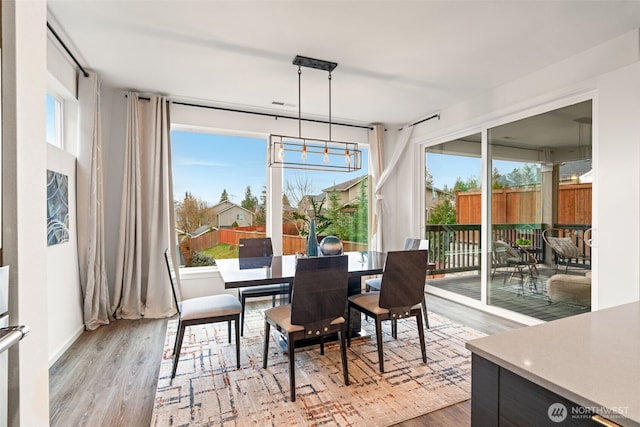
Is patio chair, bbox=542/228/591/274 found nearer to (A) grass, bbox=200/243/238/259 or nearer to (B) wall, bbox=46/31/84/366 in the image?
(A) grass, bbox=200/243/238/259

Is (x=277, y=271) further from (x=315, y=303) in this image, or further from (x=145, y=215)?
(x=145, y=215)

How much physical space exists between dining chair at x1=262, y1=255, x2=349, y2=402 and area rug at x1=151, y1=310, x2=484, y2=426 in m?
0.16

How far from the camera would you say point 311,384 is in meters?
2.28

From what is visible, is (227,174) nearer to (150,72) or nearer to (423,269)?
(150,72)

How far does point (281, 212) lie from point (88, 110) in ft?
8.32

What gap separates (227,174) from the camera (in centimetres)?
448

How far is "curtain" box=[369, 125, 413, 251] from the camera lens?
5211mm

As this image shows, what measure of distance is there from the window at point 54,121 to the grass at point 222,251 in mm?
2008

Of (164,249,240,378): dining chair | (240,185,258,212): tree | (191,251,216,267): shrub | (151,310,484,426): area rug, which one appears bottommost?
(151,310,484,426): area rug

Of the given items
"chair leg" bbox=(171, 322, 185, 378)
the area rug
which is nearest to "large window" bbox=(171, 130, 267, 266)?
the area rug

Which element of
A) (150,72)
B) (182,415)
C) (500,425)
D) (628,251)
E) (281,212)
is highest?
(150,72)

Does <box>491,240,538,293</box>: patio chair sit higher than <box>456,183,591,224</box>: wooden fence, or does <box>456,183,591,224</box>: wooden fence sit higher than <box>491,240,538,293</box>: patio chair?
<box>456,183,591,224</box>: wooden fence

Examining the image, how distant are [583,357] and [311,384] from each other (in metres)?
1.85

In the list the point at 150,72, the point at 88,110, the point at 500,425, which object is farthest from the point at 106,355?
the point at 500,425
